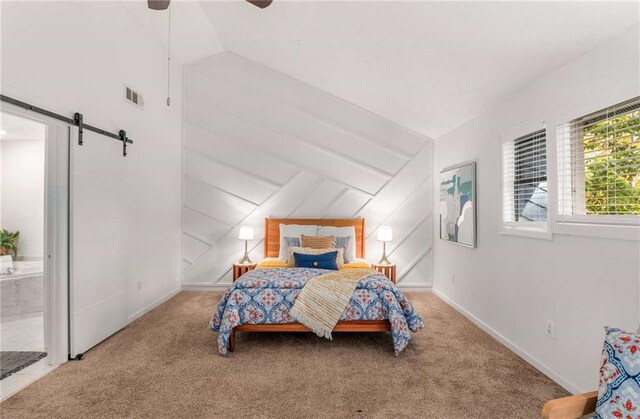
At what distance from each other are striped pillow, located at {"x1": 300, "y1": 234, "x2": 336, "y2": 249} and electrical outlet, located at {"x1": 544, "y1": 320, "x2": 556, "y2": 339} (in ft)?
8.40

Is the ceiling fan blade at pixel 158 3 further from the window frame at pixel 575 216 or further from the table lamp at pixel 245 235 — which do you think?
the window frame at pixel 575 216

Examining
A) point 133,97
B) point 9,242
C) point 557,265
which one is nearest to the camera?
point 557,265

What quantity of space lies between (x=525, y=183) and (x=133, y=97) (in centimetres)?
414

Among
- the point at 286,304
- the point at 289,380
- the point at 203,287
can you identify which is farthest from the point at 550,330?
the point at 203,287

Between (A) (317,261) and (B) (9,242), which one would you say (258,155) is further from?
(B) (9,242)

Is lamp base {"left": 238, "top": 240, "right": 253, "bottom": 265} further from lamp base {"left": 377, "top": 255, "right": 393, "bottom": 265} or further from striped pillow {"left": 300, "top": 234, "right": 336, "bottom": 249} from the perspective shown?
lamp base {"left": 377, "top": 255, "right": 393, "bottom": 265}

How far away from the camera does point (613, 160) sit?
2066 millimetres

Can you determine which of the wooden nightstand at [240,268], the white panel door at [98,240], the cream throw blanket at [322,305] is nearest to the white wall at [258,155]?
the wooden nightstand at [240,268]

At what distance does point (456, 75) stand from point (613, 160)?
Result: 61.2 inches

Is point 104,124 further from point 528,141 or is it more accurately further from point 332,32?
point 528,141

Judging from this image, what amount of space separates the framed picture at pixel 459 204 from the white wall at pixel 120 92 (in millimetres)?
3817

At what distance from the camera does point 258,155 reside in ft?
16.5

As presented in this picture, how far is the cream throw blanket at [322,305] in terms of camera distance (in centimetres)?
290

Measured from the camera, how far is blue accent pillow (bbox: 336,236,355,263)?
454 centimetres
